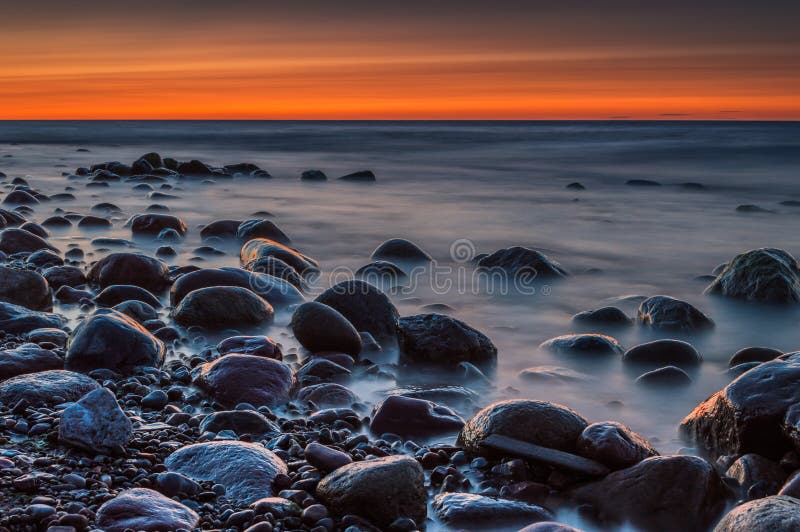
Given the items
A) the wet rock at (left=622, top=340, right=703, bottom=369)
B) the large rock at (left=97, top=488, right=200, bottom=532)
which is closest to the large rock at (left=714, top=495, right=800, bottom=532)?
the large rock at (left=97, top=488, right=200, bottom=532)

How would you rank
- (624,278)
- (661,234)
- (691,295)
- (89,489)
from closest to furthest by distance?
1. (89,489)
2. (691,295)
3. (624,278)
4. (661,234)

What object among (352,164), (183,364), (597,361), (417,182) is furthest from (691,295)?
(352,164)

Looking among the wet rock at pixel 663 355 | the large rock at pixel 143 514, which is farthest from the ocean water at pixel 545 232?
the large rock at pixel 143 514

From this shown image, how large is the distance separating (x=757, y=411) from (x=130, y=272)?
5339mm

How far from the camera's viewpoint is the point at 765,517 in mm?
2432

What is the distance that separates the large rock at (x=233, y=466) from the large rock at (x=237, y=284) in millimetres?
3118

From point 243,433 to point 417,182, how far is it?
59.9 feet

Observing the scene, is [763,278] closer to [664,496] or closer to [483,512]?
[664,496]

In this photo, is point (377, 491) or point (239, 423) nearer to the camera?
point (377, 491)

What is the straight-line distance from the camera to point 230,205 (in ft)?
Result: 47.6

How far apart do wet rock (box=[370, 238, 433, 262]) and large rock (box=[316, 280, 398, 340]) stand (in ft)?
9.75

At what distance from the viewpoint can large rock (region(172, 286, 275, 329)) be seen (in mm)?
5523

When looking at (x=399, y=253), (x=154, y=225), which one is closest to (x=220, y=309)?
(x=399, y=253)

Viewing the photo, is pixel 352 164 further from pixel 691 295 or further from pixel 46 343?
pixel 46 343
